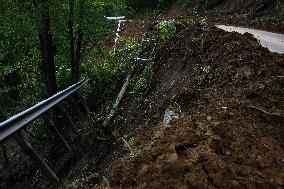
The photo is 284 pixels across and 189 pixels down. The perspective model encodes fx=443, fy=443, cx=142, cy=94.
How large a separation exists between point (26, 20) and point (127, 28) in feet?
35.0

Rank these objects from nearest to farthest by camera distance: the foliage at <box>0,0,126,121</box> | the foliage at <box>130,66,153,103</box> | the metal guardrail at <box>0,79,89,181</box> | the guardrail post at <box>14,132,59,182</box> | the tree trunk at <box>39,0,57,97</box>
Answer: the metal guardrail at <box>0,79,89,181</box> → the guardrail post at <box>14,132,59,182</box> → the foliage at <box>130,66,153,103</box> → the tree trunk at <box>39,0,57,97</box> → the foliage at <box>0,0,126,121</box>

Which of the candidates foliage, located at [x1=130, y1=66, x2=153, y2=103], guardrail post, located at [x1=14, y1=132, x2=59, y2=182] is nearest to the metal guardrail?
guardrail post, located at [x1=14, y1=132, x2=59, y2=182]

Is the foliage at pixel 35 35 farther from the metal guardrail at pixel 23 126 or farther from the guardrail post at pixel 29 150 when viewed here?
the guardrail post at pixel 29 150

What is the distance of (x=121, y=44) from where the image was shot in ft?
62.3

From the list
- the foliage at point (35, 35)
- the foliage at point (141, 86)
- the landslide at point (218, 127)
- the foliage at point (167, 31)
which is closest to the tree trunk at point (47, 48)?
the foliage at point (35, 35)

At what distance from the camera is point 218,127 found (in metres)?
5.33

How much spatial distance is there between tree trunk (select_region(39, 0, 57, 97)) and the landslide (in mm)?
4070

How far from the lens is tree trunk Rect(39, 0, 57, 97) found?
479 inches

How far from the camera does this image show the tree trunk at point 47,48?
39.9 feet

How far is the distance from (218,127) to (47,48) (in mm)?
8665

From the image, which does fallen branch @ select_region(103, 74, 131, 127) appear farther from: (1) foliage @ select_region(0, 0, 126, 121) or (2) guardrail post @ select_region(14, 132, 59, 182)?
(2) guardrail post @ select_region(14, 132, 59, 182)

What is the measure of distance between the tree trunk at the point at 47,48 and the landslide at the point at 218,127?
13.4 ft

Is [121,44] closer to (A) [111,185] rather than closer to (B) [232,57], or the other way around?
(B) [232,57]

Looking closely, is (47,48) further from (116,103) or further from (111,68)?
(116,103)
